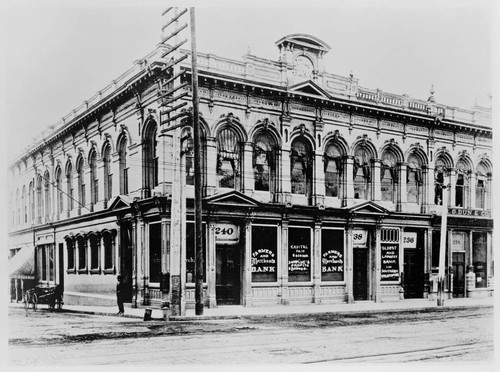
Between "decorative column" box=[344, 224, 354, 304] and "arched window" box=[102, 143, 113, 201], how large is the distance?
353 inches

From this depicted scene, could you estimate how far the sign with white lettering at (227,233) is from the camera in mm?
20922

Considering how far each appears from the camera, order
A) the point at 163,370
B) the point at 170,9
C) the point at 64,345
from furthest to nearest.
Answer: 1. the point at 170,9
2. the point at 64,345
3. the point at 163,370

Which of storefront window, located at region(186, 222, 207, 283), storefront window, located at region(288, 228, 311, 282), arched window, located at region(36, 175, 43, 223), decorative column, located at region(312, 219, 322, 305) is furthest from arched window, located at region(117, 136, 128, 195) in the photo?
decorative column, located at region(312, 219, 322, 305)

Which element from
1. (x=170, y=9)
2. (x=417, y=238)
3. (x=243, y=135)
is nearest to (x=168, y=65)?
(x=170, y=9)

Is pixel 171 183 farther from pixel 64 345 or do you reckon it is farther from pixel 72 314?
pixel 64 345

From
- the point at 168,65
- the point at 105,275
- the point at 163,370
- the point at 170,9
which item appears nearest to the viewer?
the point at 163,370

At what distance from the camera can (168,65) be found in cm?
1758

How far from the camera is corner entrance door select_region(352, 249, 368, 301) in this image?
77.5ft

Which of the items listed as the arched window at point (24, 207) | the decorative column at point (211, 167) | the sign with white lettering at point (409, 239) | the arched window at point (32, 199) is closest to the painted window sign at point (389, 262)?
the sign with white lettering at point (409, 239)

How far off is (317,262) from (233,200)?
4.26 metres

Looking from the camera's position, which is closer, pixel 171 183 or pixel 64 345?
pixel 64 345

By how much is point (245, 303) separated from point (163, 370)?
8277 millimetres

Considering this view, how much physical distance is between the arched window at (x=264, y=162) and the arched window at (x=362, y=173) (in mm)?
3559

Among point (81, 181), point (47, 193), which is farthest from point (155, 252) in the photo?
point (47, 193)
